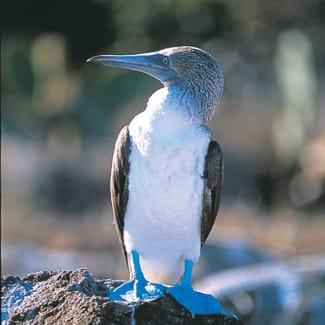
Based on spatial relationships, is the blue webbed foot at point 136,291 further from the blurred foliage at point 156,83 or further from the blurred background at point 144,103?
the blurred foliage at point 156,83

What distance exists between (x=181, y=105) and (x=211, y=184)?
586 millimetres

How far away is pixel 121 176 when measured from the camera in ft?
28.0

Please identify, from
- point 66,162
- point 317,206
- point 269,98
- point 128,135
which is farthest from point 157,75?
point 269,98

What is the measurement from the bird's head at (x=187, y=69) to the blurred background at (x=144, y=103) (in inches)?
443

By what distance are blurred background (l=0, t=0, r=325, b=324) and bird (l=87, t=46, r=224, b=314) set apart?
36.8 feet

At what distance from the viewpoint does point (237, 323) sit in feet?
25.7

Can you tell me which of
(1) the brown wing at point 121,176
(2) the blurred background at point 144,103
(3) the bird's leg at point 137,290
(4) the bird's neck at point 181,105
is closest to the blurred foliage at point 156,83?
(2) the blurred background at point 144,103

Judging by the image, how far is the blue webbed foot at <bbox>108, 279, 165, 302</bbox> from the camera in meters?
7.77

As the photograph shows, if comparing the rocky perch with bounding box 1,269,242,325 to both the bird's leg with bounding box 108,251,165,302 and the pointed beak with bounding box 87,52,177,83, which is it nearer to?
the bird's leg with bounding box 108,251,165,302

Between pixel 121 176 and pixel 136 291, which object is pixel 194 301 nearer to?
pixel 136 291

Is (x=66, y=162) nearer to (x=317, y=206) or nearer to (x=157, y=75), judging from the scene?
(x=317, y=206)

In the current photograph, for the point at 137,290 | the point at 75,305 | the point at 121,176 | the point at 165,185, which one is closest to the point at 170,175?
the point at 165,185

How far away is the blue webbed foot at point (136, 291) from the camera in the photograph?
7.77m

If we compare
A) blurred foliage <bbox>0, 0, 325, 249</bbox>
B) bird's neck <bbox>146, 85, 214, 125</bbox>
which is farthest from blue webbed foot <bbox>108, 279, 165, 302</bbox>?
blurred foliage <bbox>0, 0, 325, 249</bbox>
